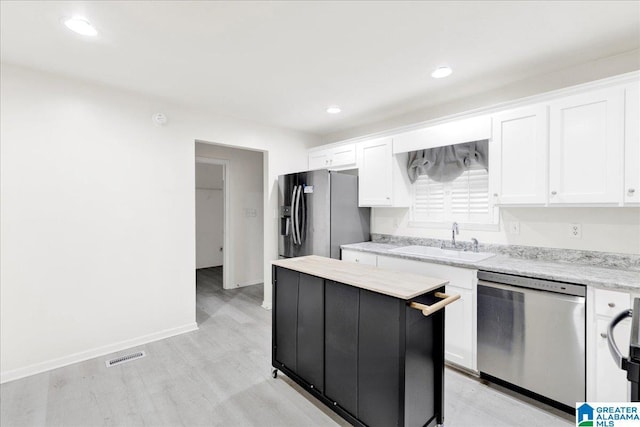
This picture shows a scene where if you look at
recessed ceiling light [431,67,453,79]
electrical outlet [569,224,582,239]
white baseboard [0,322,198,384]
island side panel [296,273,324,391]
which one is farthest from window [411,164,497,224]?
white baseboard [0,322,198,384]

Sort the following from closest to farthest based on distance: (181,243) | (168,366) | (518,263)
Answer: (518,263), (168,366), (181,243)

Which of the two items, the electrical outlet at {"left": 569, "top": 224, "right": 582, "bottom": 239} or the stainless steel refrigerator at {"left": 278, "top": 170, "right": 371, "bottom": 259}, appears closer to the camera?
the electrical outlet at {"left": 569, "top": 224, "right": 582, "bottom": 239}

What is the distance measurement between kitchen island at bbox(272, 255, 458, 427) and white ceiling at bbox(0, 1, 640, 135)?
161cm

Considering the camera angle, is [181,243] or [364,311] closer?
[364,311]

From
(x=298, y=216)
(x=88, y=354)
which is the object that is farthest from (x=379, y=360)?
(x=88, y=354)

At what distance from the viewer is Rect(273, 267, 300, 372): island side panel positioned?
2.26 m

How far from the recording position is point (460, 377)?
2.46 meters

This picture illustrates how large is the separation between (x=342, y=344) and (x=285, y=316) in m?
0.63

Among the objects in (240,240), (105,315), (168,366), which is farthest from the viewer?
(240,240)

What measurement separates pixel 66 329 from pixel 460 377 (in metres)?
3.45

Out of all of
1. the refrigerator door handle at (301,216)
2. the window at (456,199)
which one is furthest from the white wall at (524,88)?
the refrigerator door handle at (301,216)

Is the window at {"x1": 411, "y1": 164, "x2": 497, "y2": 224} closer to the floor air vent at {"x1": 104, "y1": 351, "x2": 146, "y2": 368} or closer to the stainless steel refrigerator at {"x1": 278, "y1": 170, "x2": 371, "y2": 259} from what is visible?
the stainless steel refrigerator at {"x1": 278, "y1": 170, "x2": 371, "y2": 259}

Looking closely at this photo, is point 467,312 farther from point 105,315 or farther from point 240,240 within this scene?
point 240,240

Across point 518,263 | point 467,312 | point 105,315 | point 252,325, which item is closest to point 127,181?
point 105,315
